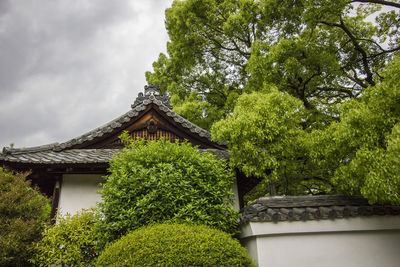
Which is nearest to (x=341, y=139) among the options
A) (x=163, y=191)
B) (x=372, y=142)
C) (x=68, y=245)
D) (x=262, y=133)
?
(x=372, y=142)

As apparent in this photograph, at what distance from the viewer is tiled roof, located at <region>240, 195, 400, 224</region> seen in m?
5.50

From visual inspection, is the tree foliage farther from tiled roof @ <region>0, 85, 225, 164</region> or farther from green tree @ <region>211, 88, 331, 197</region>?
tiled roof @ <region>0, 85, 225, 164</region>

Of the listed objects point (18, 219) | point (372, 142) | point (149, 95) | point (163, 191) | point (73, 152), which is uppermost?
point (149, 95)

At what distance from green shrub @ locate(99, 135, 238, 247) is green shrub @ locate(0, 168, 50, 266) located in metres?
1.89

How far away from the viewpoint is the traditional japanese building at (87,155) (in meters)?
7.22

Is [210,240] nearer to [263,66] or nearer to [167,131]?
[167,131]

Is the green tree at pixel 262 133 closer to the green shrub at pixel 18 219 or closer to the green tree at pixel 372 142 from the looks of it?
the green tree at pixel 372 142

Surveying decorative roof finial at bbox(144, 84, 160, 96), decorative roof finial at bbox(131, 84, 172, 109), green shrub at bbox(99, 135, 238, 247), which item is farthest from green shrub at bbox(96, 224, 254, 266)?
decorative roof finial at bbox(144, 84, 160, 96)

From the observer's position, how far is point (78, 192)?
784cm

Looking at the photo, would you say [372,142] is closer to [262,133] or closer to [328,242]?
[328,242]

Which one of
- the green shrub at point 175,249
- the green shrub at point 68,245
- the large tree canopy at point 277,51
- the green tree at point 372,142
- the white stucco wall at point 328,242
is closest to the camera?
the green shrub at point 175,249

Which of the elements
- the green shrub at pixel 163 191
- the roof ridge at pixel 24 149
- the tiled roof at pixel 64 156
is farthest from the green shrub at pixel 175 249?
the roof ridge at pixel 24 149

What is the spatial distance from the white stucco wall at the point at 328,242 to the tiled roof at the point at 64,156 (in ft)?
10.5

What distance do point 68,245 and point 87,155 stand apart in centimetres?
266
